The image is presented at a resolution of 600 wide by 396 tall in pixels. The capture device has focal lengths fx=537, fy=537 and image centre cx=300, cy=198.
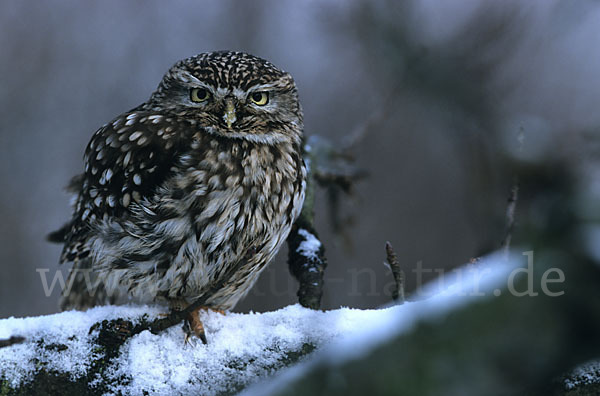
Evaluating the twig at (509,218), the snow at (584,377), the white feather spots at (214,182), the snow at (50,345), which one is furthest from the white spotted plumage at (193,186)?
the snow at (584,377)

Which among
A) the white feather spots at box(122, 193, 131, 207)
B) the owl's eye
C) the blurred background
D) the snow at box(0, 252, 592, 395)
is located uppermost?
the blurred background

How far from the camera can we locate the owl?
2.46 metres

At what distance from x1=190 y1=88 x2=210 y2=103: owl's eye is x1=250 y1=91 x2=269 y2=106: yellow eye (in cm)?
22

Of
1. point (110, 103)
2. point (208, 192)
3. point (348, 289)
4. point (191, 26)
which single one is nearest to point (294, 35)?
point (191, 26)

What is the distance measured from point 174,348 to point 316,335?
53 centimetres

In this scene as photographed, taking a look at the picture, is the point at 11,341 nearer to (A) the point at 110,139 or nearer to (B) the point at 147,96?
(A) the point at 110,139

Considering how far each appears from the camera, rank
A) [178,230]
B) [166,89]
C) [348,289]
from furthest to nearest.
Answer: [348,289]
[166,89]
[178,230]

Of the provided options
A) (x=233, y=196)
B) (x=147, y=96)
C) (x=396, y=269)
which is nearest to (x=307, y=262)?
(x=233, y=196)

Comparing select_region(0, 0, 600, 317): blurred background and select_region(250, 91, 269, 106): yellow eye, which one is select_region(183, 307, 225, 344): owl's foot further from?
select_region(0, 0, 600, 317): blurred background

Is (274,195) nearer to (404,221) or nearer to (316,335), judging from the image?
(316,335)

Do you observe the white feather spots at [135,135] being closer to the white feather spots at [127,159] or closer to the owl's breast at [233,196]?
the white feather spots at [127,159]

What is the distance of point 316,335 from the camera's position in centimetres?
184

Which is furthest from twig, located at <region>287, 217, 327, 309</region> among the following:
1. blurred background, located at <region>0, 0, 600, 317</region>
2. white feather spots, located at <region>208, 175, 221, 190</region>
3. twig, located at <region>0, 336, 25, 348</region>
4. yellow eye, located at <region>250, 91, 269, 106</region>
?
blurred background, located at <region>0, 0, 600, 317</region>

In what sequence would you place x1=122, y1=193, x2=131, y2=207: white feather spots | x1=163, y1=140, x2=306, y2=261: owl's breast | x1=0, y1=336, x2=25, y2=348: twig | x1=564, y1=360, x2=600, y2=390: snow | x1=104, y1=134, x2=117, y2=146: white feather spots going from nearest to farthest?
x1=564, y1=360, x2=600, y2=390: snow, x1=0, y1=336, x2=25, y2=348: twig, x1=163, y1=140, x2=306, y2=261: owl's breast, x1=122, y1=193, x2=131, y2=207: white feather spots, x1=104, y1=134, x2=117, y2=146: white feather spots
